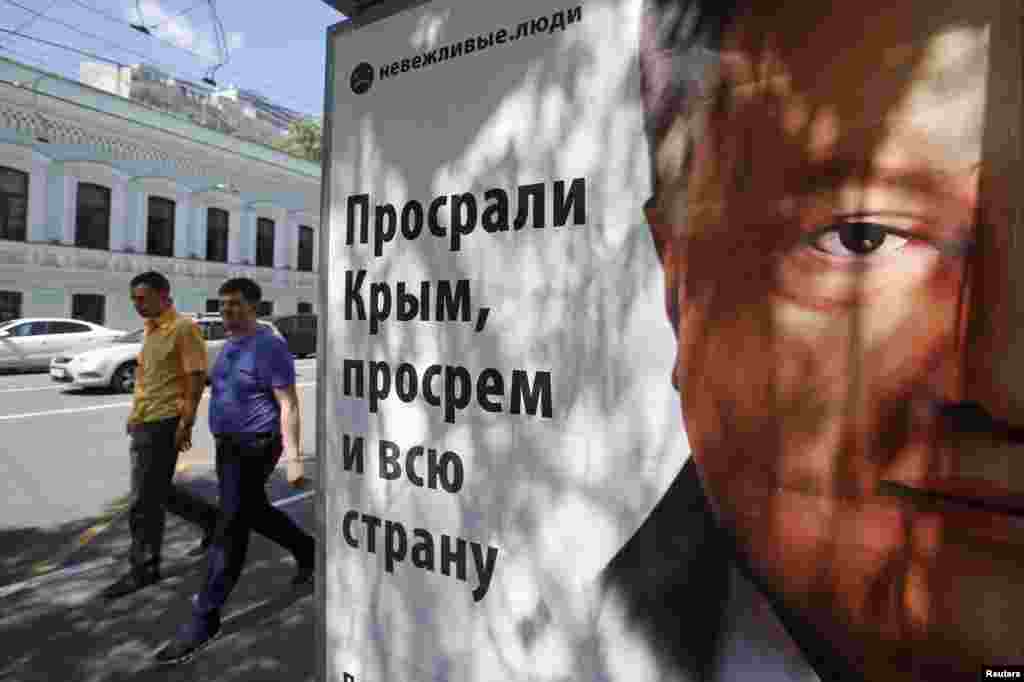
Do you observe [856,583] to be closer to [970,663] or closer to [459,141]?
[970,663]

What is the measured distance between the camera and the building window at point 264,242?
27.0 m

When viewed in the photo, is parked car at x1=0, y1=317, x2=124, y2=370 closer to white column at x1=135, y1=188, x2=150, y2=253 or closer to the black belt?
white column at x1=135, y1=188, x2=150, y2=253

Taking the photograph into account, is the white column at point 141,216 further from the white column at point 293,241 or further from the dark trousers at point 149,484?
the dark trousers at point 149,484

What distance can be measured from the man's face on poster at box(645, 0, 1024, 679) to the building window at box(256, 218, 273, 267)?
90.9ft

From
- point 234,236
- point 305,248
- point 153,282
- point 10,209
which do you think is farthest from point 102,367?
point 305,248

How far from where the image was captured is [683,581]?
154 cm

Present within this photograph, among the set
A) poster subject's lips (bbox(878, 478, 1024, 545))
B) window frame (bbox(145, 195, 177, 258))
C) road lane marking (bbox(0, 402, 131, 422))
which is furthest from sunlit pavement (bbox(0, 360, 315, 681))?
window frame (bbox(145, 195, 177, 258))

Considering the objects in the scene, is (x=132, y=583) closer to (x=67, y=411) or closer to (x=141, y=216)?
(x=67, y=411)

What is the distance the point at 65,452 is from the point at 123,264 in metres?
16.6

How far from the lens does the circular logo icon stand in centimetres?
214

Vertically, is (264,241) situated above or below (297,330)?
above

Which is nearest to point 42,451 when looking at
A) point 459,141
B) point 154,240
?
point 459,141

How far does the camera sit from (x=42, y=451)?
290 inches

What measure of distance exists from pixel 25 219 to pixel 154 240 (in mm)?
4137
